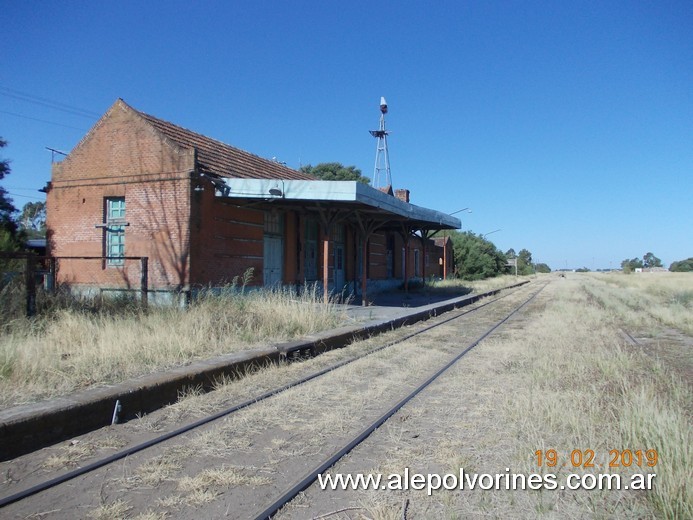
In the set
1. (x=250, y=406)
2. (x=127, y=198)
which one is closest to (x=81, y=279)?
(x=127, y=198)

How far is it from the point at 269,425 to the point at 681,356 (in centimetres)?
792

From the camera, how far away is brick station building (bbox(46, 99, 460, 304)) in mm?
14148

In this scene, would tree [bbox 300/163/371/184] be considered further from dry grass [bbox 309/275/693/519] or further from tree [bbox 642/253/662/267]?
tree [bbox 642/253/662/267]

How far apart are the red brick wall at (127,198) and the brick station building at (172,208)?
3 cm

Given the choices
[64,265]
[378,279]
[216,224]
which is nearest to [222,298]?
[216,224]

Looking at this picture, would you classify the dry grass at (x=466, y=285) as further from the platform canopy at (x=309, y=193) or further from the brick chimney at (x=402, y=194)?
the platform canopy at (x=309, y=193)

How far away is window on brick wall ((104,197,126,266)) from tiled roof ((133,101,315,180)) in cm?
258

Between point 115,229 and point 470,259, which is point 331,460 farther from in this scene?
point 470,259

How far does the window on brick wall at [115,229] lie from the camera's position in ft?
50.3

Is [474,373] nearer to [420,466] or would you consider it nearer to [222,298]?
[420,466]

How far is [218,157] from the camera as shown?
55.3 feet

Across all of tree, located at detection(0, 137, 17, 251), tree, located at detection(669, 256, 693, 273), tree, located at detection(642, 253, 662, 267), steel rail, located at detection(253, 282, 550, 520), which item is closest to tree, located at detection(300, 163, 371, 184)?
Answer: tree, located at detection(0, 137, 17, 251)
